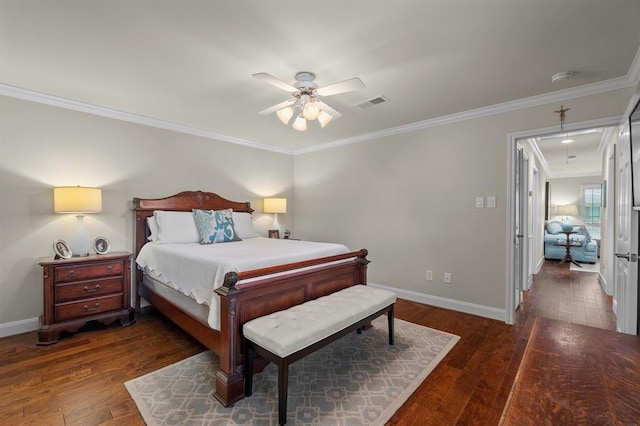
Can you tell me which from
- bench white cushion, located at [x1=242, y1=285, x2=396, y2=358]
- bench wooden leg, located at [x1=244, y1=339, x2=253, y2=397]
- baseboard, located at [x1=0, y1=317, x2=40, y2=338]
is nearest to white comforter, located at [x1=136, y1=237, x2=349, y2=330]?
bench wooden leg, located at [x1=244, y1=339, x2=253, y2=397]

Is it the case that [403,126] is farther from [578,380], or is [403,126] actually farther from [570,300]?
[578,380]

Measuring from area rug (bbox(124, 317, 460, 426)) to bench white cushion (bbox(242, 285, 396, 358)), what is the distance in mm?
400

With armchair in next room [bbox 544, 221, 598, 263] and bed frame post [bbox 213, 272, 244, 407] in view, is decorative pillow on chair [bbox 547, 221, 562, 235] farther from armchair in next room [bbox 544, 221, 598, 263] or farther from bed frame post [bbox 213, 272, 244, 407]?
bed frame post [bbox 213, 272, 244, 407]

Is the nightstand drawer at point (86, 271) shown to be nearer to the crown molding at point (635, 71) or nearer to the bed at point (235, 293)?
the bed at point (235, 293)

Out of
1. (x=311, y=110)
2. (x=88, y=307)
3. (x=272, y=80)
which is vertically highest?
(x=272, y=80)

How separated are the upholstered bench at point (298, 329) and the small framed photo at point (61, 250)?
2212mm

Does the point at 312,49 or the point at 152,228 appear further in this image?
the point at 152,228

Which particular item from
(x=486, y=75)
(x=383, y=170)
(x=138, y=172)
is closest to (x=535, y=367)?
(x=486, y=75)

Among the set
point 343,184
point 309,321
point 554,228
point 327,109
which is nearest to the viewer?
point 309,321

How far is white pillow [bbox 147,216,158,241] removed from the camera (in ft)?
11.4

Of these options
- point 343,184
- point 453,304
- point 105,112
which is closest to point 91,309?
point 105,112

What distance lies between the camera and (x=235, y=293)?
1889 mm

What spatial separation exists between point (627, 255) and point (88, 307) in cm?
470

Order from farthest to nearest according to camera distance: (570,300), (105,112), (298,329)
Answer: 1. (570,300)
2. (105,112)
3. (298,329)
